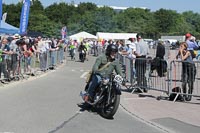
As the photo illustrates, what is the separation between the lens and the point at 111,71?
11086 millimetres

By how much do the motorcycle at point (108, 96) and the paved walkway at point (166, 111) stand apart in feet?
2.70

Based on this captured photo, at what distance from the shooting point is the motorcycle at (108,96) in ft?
34.1

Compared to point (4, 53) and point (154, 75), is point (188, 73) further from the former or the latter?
point (4, 53)

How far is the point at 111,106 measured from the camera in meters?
10.7

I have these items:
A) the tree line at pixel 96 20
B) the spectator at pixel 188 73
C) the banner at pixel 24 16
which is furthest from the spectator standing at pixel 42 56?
the tree line at pixel 96 20

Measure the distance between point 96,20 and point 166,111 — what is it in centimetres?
11814

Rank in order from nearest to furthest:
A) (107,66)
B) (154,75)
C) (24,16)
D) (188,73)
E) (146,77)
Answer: (107,66)
(188,73)
(146,77)
(154,75)
(24,16)

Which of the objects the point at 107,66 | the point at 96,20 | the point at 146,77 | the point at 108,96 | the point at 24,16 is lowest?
the point at 108,96

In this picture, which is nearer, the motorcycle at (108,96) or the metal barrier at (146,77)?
the motorcycle at (108,96)

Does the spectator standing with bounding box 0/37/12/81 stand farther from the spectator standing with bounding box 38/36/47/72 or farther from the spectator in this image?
the spectator

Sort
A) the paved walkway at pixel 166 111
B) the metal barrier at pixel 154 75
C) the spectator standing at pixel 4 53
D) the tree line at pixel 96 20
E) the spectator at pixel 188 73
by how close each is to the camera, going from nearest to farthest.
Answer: the paved walkway at pixel 166 111 → the spectator at pixel 188 73 → the metal barrier at pixel 154 75 → the spectator standing at pixel 4 53 → the tree line at pixel 96 20

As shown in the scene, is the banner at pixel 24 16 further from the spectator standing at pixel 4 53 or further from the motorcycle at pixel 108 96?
the motorcycle at pixel 108 96

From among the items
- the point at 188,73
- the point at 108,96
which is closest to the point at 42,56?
the point at 188,73

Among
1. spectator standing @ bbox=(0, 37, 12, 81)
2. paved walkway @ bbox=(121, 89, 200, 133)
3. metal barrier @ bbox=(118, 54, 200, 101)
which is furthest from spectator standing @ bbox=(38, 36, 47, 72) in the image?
paved walkway @ bbox=(121, 89, 200, 133)
